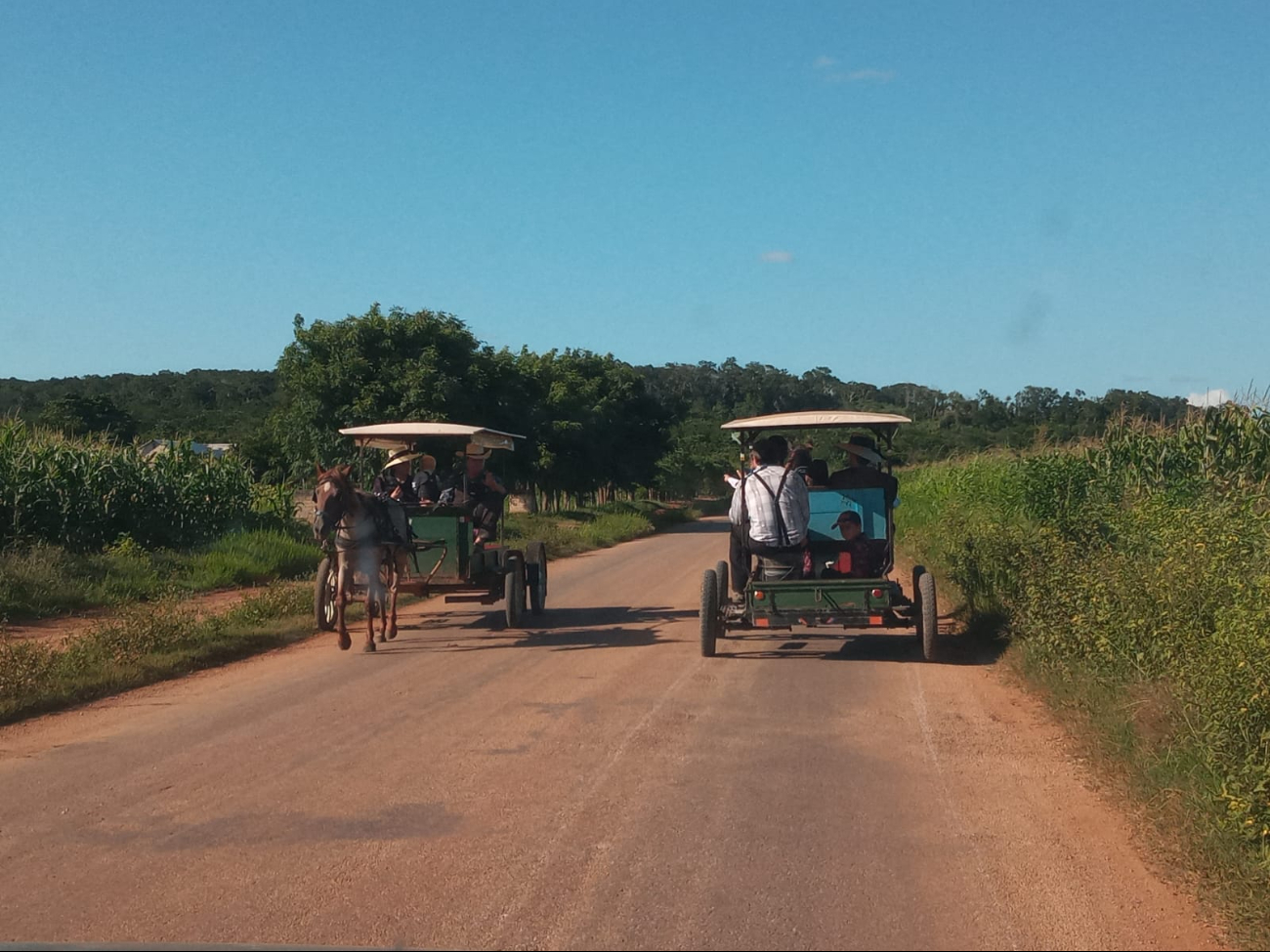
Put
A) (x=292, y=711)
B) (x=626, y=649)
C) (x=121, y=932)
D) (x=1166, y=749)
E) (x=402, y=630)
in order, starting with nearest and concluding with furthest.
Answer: (x=121, y=932) < (x=1166, y=749) < (x=292, y=711) < (x=626, y=649) < (x=402, y=630)

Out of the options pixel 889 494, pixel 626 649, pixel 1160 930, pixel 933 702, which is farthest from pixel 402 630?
pixel 1160 930

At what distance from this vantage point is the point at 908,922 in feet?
15.8

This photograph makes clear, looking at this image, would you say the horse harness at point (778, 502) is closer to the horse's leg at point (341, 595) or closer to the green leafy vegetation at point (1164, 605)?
the green leafy vegetation at point (1164, 605)

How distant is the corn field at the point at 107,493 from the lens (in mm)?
18094

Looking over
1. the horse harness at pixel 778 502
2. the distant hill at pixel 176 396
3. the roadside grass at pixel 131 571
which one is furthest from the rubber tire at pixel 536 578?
the distant hill at pixel 176 396

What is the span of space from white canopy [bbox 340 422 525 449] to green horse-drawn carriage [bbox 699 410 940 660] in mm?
3098

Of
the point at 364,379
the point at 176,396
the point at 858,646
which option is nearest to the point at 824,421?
the point at 858,646

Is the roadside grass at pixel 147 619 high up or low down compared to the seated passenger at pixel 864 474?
down

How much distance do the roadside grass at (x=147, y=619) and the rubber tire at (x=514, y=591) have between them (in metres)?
2.39

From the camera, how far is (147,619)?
12164 millimetres

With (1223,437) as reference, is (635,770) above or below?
below

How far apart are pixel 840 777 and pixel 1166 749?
189 centimetres

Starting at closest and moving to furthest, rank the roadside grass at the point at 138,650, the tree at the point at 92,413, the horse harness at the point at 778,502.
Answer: the roadside grass at the point at 138,650
the horse harness at the point at 778,502
the tree at the point at 92,413

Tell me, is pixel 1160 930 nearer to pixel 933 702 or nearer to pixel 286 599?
pixel 933 702
